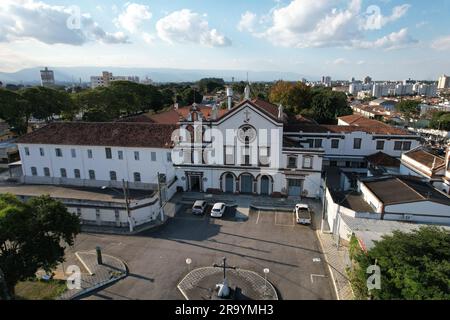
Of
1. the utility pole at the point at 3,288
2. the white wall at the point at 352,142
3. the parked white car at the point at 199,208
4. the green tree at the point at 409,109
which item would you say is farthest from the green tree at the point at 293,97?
the utility pole at the point at 3,288

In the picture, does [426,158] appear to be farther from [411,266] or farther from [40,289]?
[40,289]

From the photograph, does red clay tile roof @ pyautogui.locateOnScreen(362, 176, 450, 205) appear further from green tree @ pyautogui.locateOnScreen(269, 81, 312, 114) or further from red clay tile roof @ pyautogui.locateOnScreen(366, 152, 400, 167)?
green tree @ pyautogui.locateOnScreen(269, 81, 312, 114)

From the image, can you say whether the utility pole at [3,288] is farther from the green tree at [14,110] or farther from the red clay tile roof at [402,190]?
the green tree at [14,110]

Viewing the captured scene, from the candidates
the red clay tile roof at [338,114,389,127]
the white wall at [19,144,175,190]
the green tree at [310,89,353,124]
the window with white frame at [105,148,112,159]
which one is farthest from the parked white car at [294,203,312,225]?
the green tree at [310,89,353,124]

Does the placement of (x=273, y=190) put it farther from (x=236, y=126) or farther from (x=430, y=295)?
(x=430, y=295)

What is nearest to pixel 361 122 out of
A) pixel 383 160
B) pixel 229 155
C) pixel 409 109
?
pixel 383 160

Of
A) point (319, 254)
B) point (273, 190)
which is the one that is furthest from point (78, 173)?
point (319, 254)
